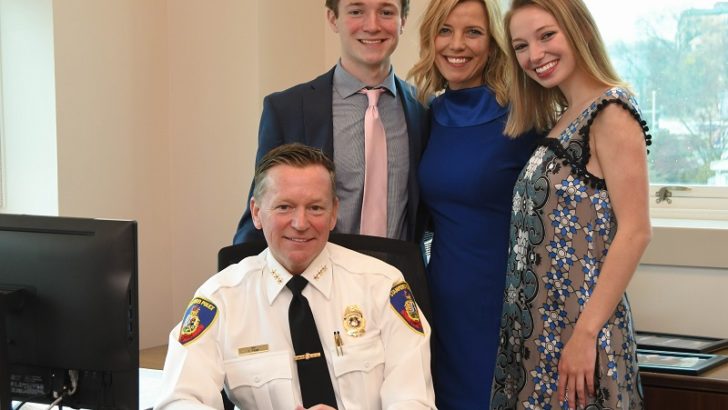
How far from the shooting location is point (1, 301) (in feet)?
5.75

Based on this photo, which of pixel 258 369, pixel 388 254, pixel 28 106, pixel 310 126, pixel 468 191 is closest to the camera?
pixel 258 369

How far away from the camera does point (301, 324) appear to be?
6.30ft

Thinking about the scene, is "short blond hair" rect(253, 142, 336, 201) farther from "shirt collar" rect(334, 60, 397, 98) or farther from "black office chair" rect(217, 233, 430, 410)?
"shirt collar" rect(334, 60, 397, 98)

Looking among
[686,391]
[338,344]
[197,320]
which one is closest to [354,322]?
[338,344]

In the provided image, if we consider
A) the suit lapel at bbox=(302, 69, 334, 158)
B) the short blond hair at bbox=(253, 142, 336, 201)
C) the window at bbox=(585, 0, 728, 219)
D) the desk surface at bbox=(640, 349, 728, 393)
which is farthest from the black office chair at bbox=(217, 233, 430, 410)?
the window at bbox=(585, 0, 728, 219)

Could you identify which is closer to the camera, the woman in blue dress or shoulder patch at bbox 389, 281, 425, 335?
shoulder patch at bbox 389, 281, 425, 335

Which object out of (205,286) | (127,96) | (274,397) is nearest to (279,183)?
(205,286)

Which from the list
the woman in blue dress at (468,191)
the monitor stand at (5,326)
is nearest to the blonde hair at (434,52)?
the woman in blue dress at (468,191)

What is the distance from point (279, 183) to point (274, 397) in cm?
46

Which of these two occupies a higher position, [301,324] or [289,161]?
[289,161]

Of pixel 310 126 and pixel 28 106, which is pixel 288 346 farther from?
pixel 28 106

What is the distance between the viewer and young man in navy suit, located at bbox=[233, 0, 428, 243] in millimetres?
2275

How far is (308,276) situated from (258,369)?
0.23 meters

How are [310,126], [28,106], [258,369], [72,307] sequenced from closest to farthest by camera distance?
[72,307], [258,369], [310,126], [28,106]
